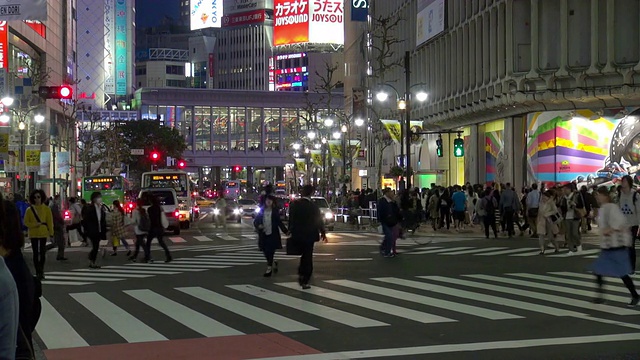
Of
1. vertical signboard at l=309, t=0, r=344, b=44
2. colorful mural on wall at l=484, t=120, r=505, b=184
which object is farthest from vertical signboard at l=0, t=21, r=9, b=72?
vertical signboard at l=309, t=0, r=344, b=44

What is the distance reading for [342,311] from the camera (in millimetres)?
12742

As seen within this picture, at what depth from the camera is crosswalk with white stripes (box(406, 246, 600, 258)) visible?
22.9m

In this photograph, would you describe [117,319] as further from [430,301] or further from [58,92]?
[58,92]

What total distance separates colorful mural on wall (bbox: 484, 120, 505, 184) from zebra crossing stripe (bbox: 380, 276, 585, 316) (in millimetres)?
29917

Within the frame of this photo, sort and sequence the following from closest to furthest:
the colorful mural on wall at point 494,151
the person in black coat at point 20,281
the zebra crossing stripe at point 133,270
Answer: the person in black coat at point 20,281 → the zebra crossing stripe at point 133,270 → the colorful mural on wall at point 494,151

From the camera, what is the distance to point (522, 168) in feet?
144

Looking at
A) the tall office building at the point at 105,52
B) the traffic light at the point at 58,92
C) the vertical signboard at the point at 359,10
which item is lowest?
the traffic light at the point at 58,92

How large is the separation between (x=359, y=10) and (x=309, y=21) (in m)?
41.0

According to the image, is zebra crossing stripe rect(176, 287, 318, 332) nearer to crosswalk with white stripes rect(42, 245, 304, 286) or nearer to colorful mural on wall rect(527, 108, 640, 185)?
crosswalk with white stripes rect(42, 245, 304, 286)

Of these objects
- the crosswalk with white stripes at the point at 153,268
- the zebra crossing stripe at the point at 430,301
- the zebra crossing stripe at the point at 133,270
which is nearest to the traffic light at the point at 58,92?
the crosswalk with white stripes at the point at 153,268

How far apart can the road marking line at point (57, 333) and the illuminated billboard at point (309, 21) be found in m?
104

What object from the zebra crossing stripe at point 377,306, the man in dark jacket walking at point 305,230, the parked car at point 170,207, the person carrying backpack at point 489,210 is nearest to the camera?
the zebra crossing stripe at point 377,306

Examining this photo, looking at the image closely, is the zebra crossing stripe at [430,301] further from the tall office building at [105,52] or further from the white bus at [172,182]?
→ the tall office building at [105,52]

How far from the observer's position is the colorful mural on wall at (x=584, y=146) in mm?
A: 38781
